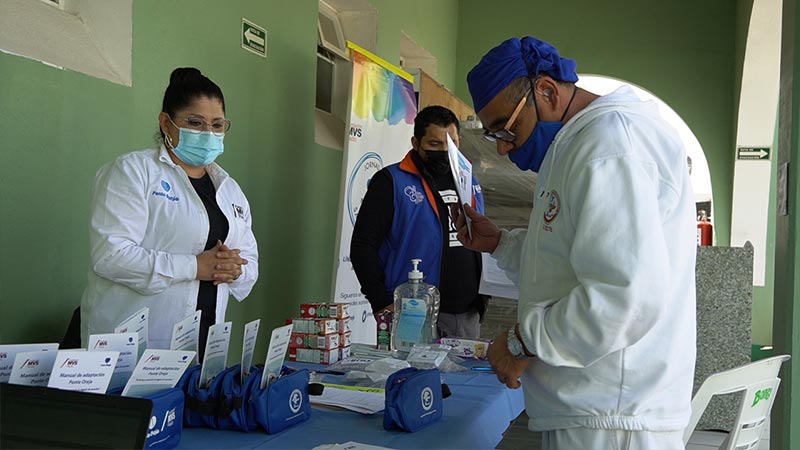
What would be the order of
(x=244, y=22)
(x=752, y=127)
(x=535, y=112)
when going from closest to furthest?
1. (x=535, y=112)
2. (x=244, y=22)
3. (x=752, y=127)

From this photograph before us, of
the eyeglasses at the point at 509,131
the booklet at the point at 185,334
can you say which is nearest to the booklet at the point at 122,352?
the booklet at the point at 185,334

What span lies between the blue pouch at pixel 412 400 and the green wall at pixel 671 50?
7402 millimetres

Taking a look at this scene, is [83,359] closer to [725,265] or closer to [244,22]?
[244,22]

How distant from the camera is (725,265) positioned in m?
4.49

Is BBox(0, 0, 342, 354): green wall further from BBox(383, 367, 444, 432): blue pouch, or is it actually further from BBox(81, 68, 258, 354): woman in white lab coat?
BBox(383, 367, 444, 432): blue pouch

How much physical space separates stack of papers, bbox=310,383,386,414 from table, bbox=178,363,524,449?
0.06 ft

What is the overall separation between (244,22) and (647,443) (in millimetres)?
2981

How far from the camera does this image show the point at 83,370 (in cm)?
119

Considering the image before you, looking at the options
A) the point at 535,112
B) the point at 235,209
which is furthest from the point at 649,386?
the point at 235,209

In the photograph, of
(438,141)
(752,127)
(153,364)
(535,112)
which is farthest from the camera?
(752,127)

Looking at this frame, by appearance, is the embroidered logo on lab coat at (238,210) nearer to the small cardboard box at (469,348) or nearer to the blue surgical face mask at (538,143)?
the small cardboard box at (469,348)

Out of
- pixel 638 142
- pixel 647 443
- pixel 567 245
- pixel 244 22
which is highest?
pixel 244 22

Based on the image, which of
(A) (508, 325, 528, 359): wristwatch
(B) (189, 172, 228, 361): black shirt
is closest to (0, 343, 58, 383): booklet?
(A) (508, 325, 528, 359): wristwatch

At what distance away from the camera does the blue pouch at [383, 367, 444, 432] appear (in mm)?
1523
